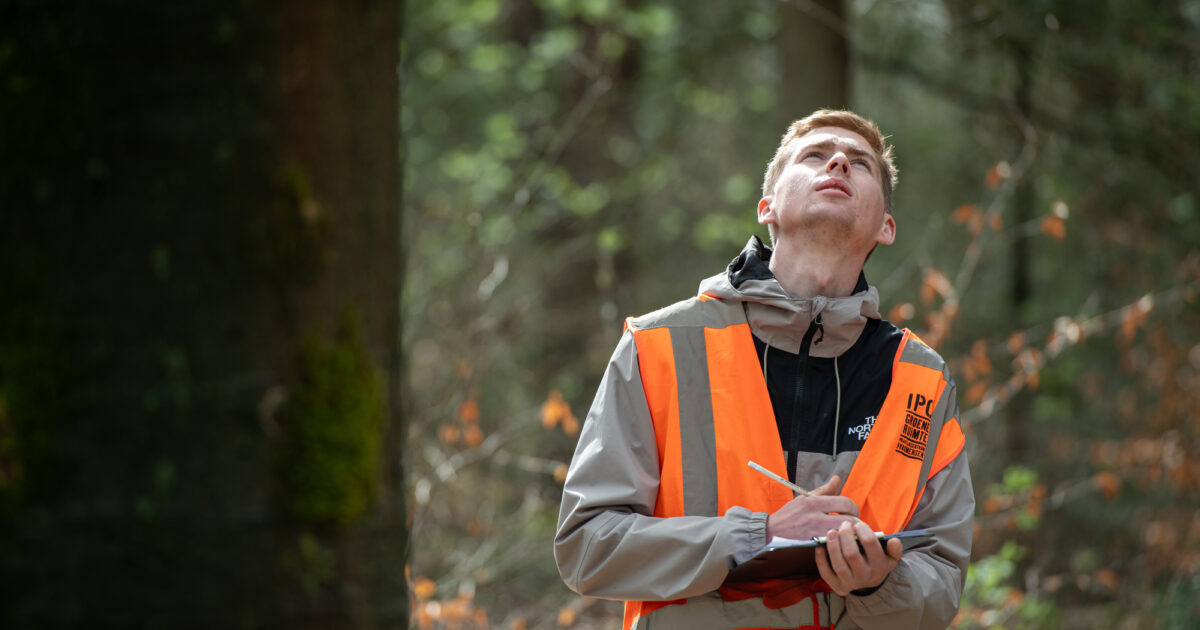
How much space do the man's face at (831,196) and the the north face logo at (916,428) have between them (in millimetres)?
482

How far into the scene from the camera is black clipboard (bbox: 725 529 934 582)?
219cm

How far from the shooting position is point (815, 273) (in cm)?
281

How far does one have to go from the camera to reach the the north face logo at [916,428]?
255cm

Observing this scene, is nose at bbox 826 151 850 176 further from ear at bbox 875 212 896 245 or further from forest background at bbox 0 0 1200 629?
forest background at bbox 0 0 1200 629

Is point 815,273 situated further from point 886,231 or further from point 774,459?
point 774,459

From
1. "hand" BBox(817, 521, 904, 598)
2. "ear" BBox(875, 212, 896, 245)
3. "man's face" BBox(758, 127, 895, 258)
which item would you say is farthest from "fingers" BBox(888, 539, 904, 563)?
"ear" BBox(875, 212, 896, 245)

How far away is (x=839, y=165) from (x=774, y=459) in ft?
2.96

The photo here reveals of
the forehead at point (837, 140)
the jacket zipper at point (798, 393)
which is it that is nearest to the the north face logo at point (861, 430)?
the jacket zipper at point (798, 393)

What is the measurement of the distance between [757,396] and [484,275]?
4.48 meters

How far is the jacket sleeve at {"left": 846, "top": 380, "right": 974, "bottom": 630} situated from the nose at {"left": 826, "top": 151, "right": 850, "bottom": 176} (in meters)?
0.66

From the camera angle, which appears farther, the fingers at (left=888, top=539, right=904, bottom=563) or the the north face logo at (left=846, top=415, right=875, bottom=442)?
the the north face logo at (left=846, top=415, right=875, bottom=442)

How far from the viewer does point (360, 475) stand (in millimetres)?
1389

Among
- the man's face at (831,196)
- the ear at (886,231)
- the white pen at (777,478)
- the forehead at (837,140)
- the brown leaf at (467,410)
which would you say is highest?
the forehead at (837,140)

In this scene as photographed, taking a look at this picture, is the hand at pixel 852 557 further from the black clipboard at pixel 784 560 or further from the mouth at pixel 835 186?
the mouth at pixel 835 186
